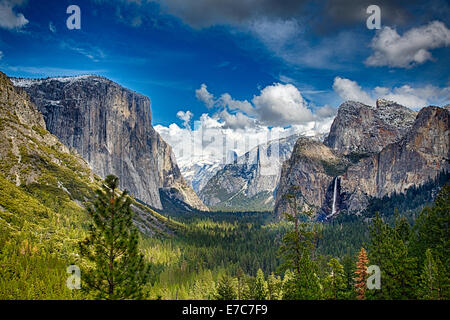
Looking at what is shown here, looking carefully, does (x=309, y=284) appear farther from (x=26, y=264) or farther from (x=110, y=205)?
(x=26, y=264)

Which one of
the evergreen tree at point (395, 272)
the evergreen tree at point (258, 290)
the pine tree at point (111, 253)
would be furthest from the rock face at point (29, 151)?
the evergreen tree at point (395, 272)

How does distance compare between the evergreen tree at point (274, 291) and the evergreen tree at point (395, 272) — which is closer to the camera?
the evergreen tree at point (395, 272)

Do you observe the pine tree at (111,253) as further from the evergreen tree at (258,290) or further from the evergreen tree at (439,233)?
the evergreen tree at (439,233)

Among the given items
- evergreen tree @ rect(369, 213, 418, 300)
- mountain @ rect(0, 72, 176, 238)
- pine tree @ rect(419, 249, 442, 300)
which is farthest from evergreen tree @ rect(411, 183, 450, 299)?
mountain @ rect(0, 72, 176, 238)

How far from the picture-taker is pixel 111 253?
76.0 feet

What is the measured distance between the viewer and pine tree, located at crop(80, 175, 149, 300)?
74.2 ft

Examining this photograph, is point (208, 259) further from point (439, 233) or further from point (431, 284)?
point (431, 284)

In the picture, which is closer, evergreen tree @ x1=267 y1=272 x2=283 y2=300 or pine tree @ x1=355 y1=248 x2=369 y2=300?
pine tree @ x1=355 y1=248 x2=369 y2=300

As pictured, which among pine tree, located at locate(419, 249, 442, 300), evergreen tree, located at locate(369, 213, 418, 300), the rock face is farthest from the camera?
the rock face

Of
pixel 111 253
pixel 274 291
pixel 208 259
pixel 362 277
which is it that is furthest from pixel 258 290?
pixel 208 259

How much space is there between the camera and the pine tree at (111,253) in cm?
2261

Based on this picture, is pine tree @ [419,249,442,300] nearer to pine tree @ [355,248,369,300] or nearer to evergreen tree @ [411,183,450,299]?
evergreen tree @ [411,183,450,299]
